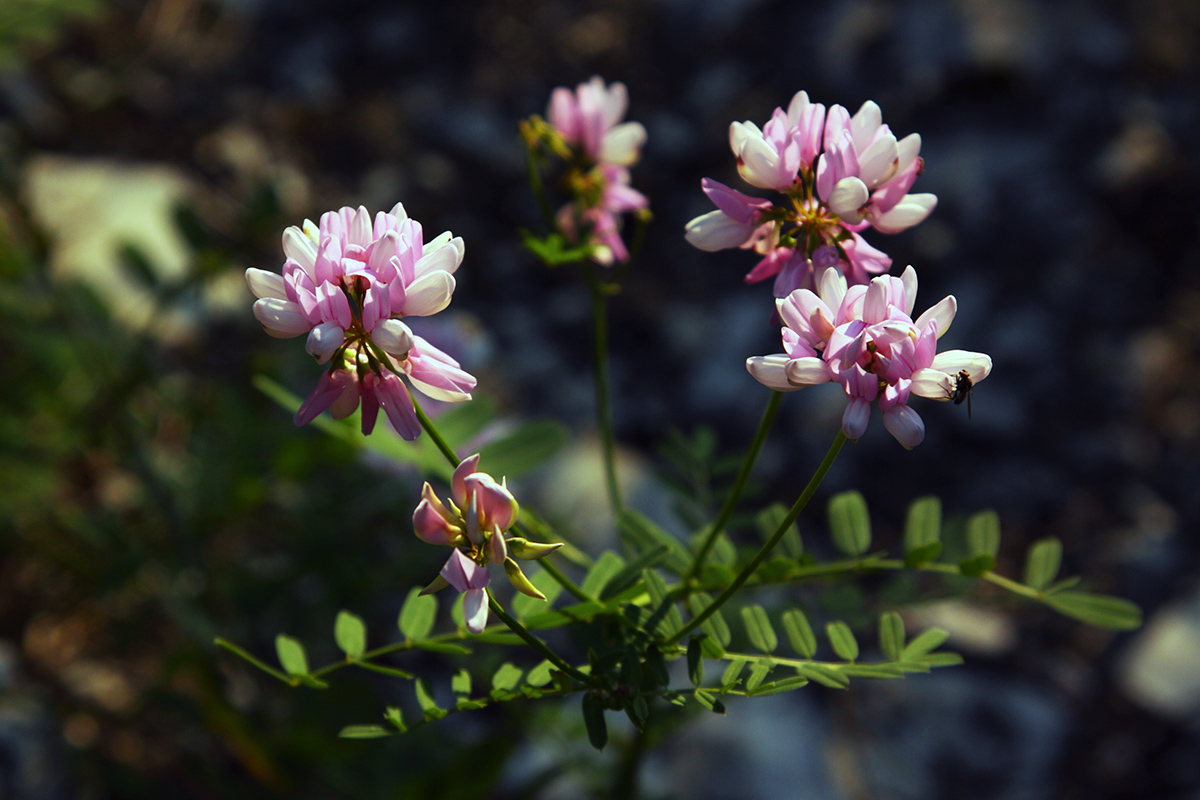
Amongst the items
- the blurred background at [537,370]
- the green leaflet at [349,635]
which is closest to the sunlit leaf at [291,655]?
the green leaflet at [349,635]

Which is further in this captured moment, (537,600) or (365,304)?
(537,600)

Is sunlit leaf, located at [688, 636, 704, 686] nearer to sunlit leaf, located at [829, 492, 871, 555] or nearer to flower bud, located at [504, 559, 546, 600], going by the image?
flower bud, located at [504, 559, 546, 600]

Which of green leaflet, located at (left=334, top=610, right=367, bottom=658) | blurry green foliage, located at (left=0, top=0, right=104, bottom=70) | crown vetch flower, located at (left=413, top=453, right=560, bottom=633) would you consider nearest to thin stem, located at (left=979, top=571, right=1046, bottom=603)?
crown vetch flower, located at (left=413, top=453, right=560, bottom=633)

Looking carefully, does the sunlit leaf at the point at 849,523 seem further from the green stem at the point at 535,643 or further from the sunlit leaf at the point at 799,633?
the green stem at the point at 535,643

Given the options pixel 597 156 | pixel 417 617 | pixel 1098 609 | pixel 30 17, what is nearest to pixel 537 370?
pixel 30 17

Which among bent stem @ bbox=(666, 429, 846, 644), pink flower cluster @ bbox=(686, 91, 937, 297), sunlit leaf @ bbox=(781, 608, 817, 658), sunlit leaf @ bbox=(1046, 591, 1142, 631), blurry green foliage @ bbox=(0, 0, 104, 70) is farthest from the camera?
blurry green foliage @ bbox=(0, 0, 104, 70)

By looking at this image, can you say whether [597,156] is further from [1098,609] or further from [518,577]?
[1098,609]
